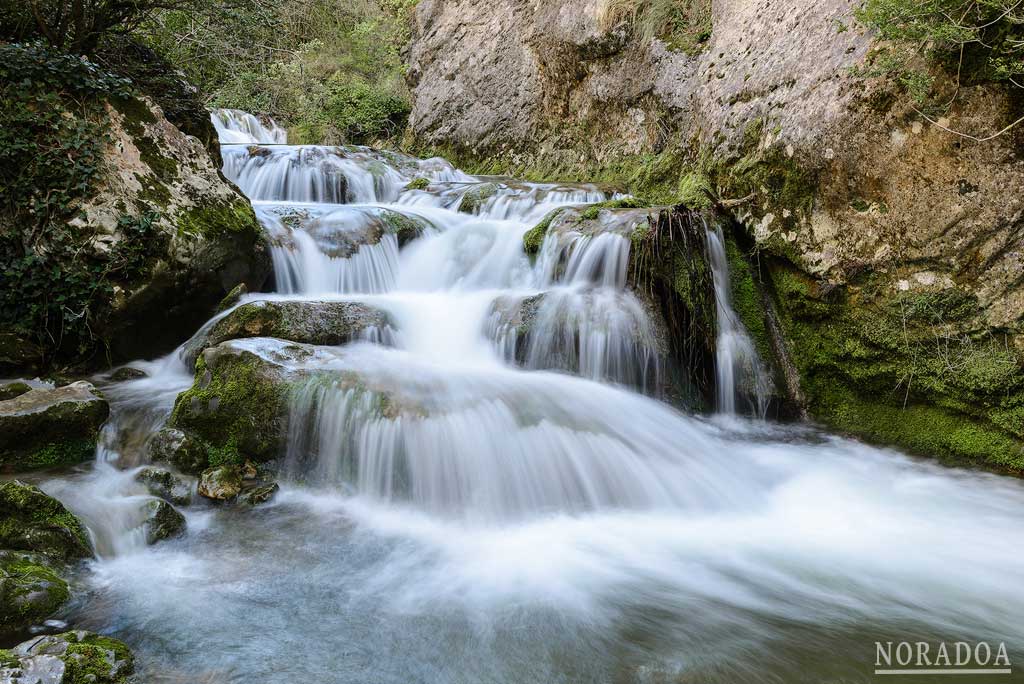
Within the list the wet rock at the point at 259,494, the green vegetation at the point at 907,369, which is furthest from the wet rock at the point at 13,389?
the green vegetation at the point at 907,369

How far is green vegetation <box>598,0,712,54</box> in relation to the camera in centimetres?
892

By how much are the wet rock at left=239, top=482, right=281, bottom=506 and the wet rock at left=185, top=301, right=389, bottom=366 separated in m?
1.69

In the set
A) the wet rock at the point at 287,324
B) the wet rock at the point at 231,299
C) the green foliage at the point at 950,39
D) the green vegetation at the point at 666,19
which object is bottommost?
the wet rock at the point at 287,324

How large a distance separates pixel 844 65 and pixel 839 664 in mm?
5036

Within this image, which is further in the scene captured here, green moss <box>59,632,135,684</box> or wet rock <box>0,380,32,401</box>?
wet rock <box>0,380,32,401</box>

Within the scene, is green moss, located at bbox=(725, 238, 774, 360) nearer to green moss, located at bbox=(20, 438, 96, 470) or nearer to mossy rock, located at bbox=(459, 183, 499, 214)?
mossy rock, located at bbox=(459, 183, 499, 214)

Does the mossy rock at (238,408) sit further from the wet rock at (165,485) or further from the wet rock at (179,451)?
the wet rock at (165,485)

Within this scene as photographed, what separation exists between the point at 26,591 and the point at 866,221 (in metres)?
6.10

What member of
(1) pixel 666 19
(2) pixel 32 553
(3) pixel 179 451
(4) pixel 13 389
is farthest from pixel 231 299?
(1) pixel 666 19

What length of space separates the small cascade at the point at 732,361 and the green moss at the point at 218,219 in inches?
191

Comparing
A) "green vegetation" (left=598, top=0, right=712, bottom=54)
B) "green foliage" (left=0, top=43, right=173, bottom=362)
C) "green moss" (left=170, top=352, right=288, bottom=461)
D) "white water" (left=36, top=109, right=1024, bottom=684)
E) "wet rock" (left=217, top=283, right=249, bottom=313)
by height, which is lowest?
"white water" (left=36, top=109, right=1024, bottom=684)

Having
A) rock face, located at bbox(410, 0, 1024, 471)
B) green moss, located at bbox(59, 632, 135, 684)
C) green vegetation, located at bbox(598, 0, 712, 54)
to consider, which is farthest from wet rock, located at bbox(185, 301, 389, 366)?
green vegetation, located at bbox(598, 0, 712, 54)

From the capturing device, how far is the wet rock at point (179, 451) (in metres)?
4.09

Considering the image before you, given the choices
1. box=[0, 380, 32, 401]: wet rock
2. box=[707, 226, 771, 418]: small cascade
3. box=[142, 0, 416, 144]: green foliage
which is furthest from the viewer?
box=[142, 0, 416, 144]: green foliage
